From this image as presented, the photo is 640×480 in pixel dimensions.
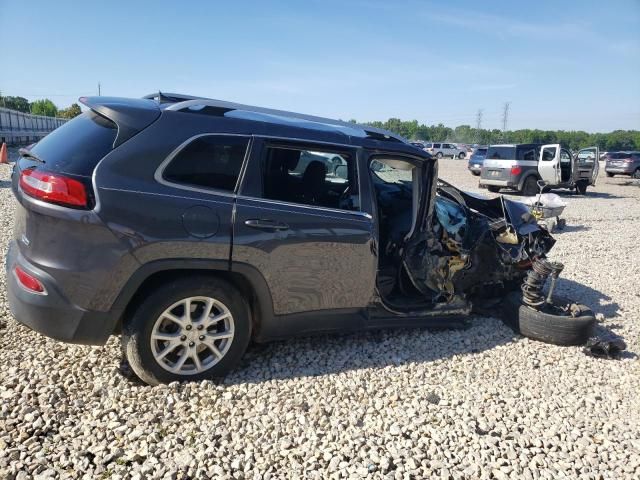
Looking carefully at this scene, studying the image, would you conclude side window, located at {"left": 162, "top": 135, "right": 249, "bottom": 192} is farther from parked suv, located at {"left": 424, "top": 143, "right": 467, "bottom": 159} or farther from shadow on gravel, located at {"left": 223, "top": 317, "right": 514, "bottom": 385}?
parked suv, located at {"left": 424, "top": 143, "right": 467, "bottom": 159}

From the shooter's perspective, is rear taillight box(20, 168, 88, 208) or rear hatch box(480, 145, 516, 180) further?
rear hatch box(480, 145, 516, 180)

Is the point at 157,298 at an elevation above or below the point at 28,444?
above

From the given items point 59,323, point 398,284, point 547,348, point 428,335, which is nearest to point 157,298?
point 59,323

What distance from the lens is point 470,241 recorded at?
15.2ft

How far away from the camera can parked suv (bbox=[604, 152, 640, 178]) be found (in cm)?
2705

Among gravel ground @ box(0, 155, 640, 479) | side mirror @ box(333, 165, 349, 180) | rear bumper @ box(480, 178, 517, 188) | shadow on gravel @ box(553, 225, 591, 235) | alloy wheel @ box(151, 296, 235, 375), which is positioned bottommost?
gravel ground @ box(0, 155, 640, 479)

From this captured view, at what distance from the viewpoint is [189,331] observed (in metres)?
3.17

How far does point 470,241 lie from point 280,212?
2232mm

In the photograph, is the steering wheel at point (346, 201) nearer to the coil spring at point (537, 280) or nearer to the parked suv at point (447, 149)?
the coil spring at point (537, 280)

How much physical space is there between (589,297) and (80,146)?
573cm

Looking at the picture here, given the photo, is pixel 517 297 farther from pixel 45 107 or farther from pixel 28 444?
pixel 45 107

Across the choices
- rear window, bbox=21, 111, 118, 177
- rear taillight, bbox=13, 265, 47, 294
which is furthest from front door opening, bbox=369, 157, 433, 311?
rear taillight, bbox=13, 265, 47, 294

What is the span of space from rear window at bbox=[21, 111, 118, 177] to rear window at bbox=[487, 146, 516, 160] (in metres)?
16.0

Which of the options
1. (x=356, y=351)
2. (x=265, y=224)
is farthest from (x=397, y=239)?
(x=265, y=224)
